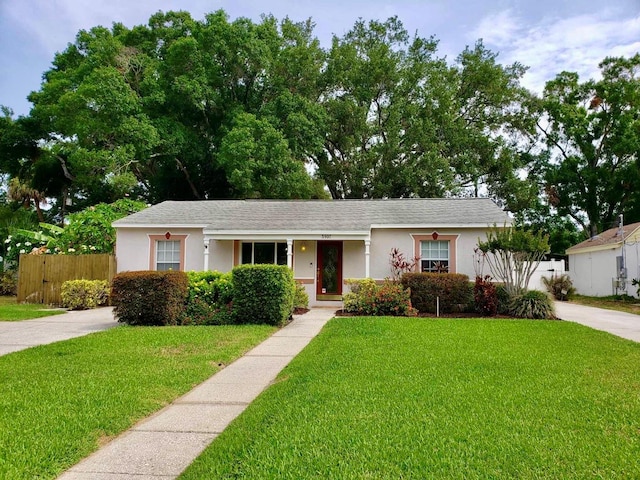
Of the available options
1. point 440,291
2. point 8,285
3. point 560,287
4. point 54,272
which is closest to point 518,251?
point 440,291

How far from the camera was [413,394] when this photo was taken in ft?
17.3

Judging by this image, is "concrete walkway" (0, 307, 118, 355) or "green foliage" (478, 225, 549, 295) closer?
"concrete walkway" (0, 307, 118, 355)

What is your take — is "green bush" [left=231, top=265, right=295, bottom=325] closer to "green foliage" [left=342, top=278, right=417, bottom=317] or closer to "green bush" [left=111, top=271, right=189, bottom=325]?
"green bush" [left=111, top=271, right=189, bottom=325]

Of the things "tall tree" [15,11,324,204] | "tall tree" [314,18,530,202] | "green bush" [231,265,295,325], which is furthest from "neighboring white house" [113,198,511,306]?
"tall tree" [314,18,530,202]

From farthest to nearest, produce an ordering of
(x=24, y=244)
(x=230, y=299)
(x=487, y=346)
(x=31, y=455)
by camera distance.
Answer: (x=24, y=244), (x=230, y=299), (x=487, y=346), (x=31, y=455)

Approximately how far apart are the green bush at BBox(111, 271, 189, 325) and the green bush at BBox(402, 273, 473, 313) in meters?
6.85

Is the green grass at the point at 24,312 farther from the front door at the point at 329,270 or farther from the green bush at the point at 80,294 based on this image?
the front door at the point at 329,270

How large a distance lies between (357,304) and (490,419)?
9511 mm

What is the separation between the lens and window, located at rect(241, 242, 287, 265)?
59.8 feet

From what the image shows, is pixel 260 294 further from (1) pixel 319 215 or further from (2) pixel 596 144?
(2) pixel 596 144

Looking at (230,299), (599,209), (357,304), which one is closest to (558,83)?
(599,209)

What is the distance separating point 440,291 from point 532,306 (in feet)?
8.19

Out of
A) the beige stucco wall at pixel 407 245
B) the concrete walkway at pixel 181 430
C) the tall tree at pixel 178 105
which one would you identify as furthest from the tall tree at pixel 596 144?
the concrete walkway at pixel 181 430

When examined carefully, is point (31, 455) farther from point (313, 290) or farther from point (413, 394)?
point (313, 290)
